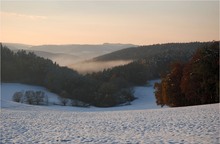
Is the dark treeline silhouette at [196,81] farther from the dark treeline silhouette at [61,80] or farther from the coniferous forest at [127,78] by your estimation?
the dark treeline silhouette at [61,80]

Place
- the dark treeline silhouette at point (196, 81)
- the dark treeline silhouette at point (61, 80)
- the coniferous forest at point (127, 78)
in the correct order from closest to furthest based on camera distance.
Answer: the dark treeline silhouette at point (196, 81) → the coniferous forest at point (127, 78) → the dark treeline silhouette at point (61, 80)

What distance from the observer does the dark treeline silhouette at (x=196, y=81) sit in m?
47.3

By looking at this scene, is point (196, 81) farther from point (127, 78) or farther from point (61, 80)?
point (127, 78)

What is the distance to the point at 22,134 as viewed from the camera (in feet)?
65.3

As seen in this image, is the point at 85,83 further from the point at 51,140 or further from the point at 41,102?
the point at 51,140

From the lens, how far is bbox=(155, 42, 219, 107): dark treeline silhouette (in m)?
47.3

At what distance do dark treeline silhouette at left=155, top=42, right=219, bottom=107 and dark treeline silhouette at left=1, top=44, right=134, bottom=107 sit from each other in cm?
3813

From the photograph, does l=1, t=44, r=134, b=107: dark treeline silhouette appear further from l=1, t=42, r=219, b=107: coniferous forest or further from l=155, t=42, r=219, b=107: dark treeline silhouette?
l=155, t=42, r=219, b=107: dark treeline silhouette

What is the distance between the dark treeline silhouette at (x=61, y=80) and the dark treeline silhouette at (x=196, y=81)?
1501 inches

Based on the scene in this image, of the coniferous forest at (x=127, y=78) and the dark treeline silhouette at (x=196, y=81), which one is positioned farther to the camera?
the coniferous forest at (x=127, y=78)

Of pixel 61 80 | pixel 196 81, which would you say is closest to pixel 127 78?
pixel 61 80

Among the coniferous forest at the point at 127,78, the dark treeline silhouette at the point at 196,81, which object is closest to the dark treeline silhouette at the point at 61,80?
the coniferous forest at the point at 127,78

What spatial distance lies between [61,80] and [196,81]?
213 feet

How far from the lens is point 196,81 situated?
49.3 meters
